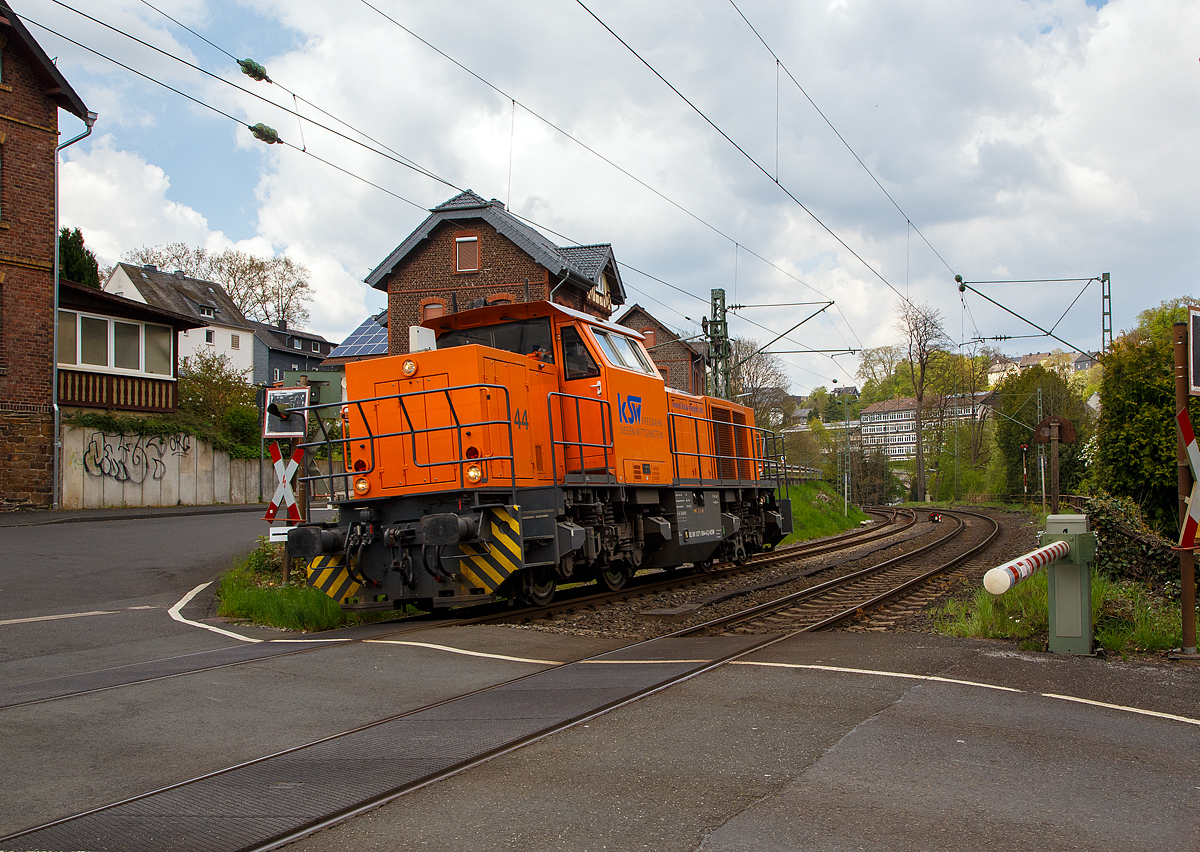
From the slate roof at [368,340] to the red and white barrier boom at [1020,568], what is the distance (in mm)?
34255

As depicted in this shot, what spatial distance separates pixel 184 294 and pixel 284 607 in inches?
1981

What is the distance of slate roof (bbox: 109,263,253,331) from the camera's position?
51062 mm

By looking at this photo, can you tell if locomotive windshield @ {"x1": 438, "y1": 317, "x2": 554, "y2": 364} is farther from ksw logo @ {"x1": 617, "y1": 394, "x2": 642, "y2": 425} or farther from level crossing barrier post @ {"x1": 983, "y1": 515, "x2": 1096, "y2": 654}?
level crossing barrier post @ {"x1": 983, "y1": 515, "x2": 1096, "y2": 654}

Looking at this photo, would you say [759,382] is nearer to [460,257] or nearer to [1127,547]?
[460,257]

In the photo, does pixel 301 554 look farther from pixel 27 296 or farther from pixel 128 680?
pixel 27 296

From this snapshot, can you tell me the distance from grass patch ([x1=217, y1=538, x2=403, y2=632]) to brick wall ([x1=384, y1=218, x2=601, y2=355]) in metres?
24.2

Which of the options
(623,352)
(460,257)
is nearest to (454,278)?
(460,257)

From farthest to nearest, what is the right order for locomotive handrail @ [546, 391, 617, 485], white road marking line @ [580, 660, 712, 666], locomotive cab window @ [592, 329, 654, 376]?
locomotive cab window @ [592, 329, 654, 376] → locomotive handrail @ [546, 391, 617, 485] → white road marking line @ [580, 660, 712, 666]

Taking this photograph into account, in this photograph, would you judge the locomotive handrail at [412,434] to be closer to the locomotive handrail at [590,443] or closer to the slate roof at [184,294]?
the locomotive handrail at [590,443]

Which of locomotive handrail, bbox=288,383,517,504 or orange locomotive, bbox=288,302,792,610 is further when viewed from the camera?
orange locomotive, bbox=288,302,792,610

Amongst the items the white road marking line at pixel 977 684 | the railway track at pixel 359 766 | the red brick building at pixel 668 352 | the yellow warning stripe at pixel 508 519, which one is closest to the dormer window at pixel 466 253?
the red brick building at pixel 668 352

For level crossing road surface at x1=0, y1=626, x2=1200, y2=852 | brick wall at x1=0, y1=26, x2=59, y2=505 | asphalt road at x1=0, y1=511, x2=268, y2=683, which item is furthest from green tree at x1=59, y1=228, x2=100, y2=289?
level crossing road surface at x1=0, y1=626, x2=1200, y2=852

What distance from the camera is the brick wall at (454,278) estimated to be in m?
34.3

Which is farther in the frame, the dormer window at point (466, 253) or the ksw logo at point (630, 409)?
the dormer window at point (466, 253)
